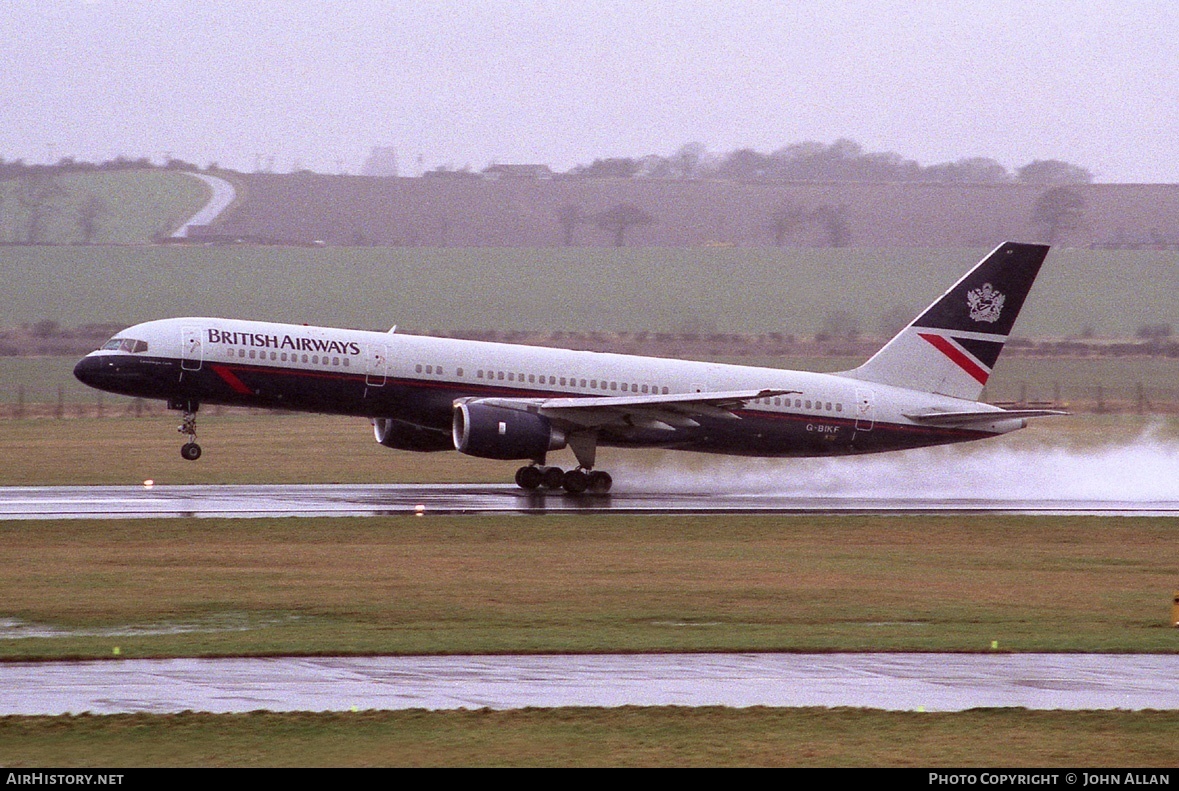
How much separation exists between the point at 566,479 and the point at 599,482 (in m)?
0.85

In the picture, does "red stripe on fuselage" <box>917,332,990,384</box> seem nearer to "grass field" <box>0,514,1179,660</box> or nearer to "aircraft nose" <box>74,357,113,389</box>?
"grass field" <box>0,514,1179,660</box>

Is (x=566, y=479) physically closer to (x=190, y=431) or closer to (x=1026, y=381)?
(x=190, y=431)

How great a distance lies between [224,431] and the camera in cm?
5841

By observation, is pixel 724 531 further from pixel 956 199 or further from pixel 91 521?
pixel 956 199

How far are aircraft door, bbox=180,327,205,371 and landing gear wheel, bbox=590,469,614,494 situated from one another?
10090mm

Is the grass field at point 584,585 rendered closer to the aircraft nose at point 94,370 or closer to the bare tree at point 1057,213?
the aircraft nose at point 94,370

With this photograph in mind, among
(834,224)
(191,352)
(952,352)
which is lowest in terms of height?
(191,352)

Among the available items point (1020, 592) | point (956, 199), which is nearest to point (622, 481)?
point (1020, 592)

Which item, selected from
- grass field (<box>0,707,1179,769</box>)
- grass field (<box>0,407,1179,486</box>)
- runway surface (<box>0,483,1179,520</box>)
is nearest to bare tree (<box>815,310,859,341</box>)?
grass field (<box>0,407,1179,486</box>)

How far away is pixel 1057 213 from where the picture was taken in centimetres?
15938

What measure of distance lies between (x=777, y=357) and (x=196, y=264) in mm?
53533

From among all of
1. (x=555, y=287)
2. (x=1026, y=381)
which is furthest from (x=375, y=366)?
(x=555, y=287)

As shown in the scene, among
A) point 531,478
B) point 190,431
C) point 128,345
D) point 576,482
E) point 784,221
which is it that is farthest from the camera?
point 784,221

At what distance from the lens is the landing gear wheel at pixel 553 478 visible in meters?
40.1
